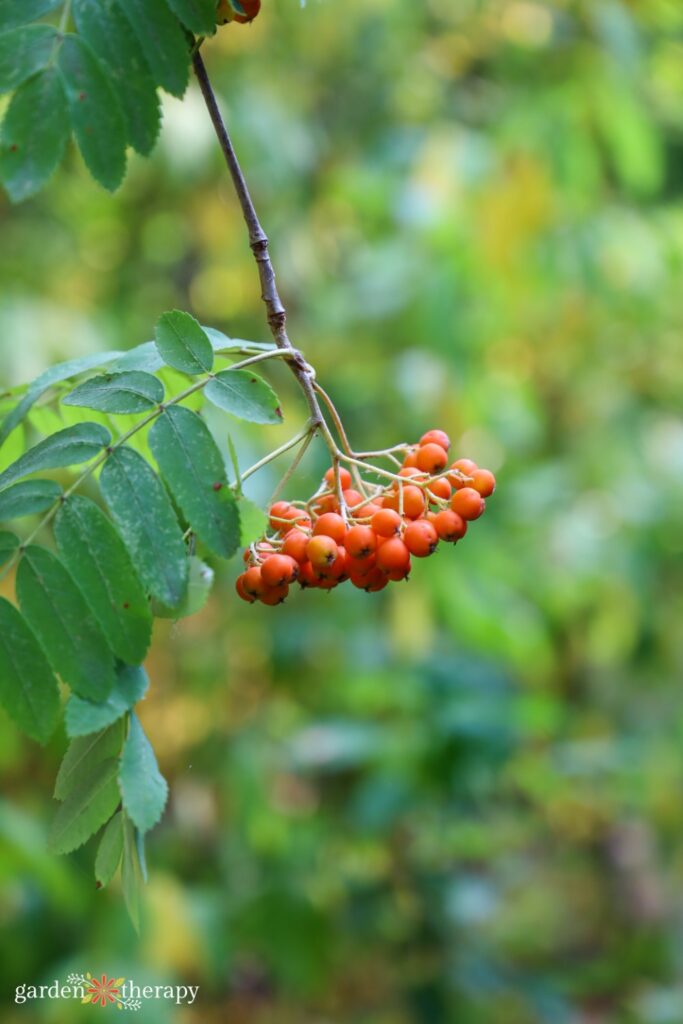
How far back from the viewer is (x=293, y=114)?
388 centimetres

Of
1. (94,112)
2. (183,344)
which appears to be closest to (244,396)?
(183,344)

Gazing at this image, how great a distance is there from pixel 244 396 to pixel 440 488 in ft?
0.69

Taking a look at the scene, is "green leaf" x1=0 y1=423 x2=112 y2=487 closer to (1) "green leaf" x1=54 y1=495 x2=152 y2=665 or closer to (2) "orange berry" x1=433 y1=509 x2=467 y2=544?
(1) "green leaf" x1=54 y1=495 x2=152 y2=665

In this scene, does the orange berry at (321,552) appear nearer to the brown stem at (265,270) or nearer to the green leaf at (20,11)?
the brown stem at (265,270)

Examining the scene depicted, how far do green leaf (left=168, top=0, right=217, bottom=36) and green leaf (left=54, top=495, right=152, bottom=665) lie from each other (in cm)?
44

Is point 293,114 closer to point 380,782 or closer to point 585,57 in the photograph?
point 585,57

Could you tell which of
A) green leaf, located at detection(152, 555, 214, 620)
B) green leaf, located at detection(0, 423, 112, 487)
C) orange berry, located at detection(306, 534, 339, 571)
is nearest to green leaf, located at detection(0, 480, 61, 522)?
green leaf, located at detection(0, 423, 112, 487)

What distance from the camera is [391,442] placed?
361 cm

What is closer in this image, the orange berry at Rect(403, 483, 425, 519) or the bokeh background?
the orange berry at Rect(403, 483, 425, 519)

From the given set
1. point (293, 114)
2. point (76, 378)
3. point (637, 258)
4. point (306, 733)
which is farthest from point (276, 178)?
point (76, 378)

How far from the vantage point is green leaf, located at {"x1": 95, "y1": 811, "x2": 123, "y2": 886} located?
1.04 metres

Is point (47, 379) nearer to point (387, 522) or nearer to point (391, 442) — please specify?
point (387, 522)

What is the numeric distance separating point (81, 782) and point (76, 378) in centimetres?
52

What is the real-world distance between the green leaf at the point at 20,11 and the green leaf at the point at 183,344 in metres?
0.28
